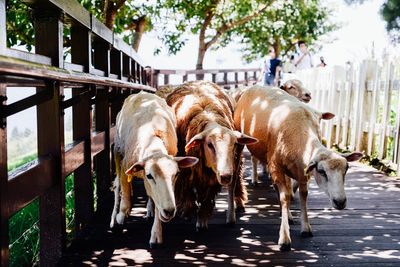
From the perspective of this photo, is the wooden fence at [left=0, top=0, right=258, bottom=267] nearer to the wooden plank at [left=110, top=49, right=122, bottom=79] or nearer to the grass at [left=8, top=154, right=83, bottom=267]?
the grass at [left=8, top=154, right=83, bottom=267]

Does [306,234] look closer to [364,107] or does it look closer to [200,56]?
[364,107]

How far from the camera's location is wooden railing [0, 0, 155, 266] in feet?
8.09

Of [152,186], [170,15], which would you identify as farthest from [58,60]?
[170,15]

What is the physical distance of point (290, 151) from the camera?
468cm

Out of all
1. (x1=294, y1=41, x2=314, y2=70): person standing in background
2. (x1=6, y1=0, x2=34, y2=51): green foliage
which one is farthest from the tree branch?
(x1=6, y1=0, x2=34, y2=51): green foliage

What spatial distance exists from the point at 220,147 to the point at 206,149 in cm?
26

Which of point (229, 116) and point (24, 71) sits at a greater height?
point (24, 71)

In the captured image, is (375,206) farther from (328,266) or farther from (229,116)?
(328,266)

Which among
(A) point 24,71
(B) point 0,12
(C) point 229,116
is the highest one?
(B) point 0,12

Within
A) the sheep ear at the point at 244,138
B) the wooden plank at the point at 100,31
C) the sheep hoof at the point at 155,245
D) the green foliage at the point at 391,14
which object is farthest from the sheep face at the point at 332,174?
the green foliage at the point at 391,14

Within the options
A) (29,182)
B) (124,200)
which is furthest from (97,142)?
(29,182)

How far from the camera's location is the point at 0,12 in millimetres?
2457

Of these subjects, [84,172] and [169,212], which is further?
[84,172]

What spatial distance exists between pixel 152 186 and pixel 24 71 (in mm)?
1803
